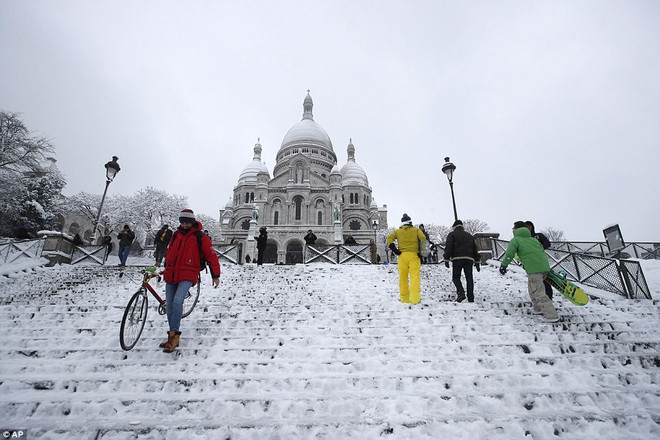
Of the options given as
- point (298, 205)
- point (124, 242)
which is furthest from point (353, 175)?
point (124, 242)

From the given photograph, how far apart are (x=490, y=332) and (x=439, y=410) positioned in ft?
7.09

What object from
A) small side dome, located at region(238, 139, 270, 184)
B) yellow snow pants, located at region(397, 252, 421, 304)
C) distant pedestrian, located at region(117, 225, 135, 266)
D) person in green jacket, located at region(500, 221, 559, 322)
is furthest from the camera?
small side dome, located at region(238, 139, 270, 184)

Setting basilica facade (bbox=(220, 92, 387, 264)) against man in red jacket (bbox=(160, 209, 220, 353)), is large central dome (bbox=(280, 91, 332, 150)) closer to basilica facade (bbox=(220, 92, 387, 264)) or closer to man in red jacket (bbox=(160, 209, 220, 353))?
basilica facade (bbox=(220, 92, 387, 264))

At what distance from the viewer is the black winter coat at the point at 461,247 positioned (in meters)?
6.13

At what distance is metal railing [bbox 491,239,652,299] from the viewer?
Result: 6180mm

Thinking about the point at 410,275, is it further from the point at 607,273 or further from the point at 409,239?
the point at 607,273

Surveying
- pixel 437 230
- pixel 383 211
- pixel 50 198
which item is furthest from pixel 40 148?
pixel 437 230

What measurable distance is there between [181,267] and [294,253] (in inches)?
1059

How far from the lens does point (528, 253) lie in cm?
554

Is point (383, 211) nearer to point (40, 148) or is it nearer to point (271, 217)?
point (271, 217)

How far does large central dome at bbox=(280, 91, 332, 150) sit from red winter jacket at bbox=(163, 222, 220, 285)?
1799 inches

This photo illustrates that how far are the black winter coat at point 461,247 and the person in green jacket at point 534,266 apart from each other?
0.64 m

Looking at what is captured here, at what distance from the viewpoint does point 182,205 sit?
42000 millimetres

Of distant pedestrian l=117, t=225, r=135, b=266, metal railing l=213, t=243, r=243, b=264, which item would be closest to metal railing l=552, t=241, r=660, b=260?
metal railing l=213, t=243, r=243, b=264
